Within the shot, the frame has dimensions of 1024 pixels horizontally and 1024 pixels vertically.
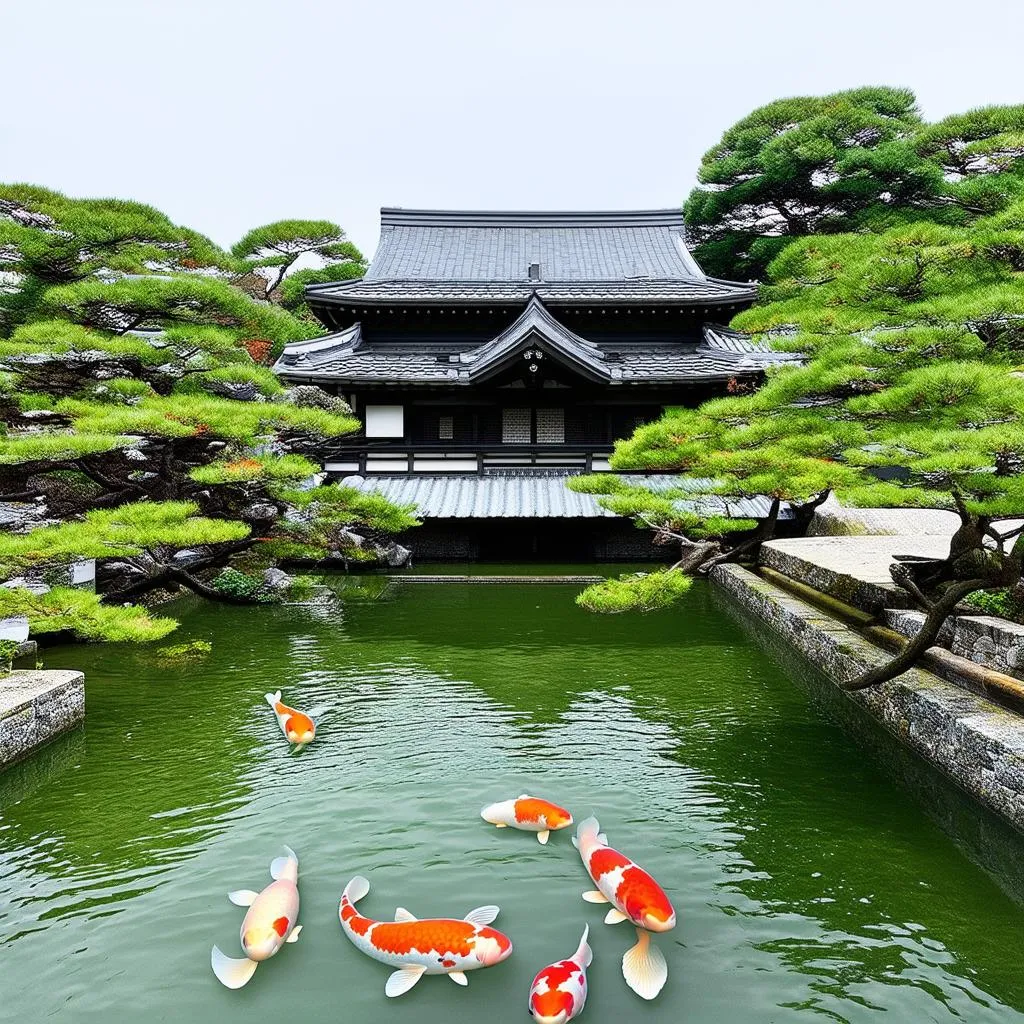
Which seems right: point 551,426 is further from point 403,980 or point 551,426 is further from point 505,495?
point 403,980

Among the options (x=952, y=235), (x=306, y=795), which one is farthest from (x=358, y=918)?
(x=952, y=235)

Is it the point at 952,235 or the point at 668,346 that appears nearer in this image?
the point at 952,235

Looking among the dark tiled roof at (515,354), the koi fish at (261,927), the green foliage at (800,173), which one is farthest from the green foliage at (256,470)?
the green foliage at (800,173)

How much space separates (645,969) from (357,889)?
1.29 meters

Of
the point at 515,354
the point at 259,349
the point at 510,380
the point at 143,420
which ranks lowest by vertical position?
the point at 143,420

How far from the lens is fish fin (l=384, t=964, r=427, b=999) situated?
260 cm

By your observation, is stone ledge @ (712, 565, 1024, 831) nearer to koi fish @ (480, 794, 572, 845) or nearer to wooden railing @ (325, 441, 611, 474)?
koi fish @ (480, 794, 572, 845)

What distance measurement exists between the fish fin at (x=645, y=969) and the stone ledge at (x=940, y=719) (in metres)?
2.12

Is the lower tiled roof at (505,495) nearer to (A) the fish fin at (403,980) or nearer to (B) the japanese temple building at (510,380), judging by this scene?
(B) the japanese temple building at (510,380)

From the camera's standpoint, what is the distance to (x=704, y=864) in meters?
3.46

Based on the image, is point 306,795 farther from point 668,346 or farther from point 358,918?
point 668,346

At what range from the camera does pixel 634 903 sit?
2949mm

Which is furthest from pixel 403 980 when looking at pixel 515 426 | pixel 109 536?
pixel 515 426

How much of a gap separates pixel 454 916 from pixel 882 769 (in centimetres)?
293
